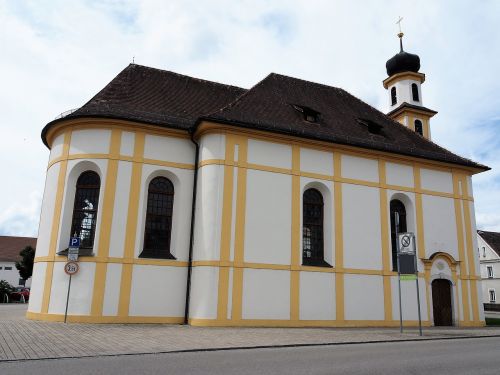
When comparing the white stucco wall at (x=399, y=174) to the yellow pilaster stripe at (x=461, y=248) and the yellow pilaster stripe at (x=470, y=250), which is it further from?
the yellow pilaster stripe at (x=470, y=250)

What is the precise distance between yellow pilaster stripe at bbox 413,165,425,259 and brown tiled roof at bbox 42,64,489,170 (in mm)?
951

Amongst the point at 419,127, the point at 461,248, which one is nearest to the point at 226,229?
the point at 461,248

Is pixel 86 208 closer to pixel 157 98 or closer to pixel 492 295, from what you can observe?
pixel 157 98

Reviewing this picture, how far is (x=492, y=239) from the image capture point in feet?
159

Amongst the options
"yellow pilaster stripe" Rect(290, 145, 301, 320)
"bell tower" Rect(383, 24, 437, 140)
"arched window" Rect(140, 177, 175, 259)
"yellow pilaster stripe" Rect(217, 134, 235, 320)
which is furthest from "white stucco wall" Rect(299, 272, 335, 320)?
"bell tower" Rect(383, 24, 437, 140)

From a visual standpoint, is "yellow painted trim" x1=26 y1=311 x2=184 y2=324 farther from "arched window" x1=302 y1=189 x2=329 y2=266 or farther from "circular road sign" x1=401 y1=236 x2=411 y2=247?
"circular road sign" x1=401 y1=236 x2=411 y2=247

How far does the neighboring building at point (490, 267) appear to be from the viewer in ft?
150

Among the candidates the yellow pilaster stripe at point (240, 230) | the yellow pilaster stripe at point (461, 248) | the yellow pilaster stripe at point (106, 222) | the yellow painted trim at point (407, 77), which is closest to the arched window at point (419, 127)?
the yellow painted trim at point (407, 77)

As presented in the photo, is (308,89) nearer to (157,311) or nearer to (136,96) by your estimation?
(136,96)

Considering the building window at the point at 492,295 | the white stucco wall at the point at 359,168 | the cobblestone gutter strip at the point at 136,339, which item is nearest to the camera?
the cobblestone gutter strip at the point at 136,339

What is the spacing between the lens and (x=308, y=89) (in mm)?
22375

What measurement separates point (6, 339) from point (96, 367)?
4455 millimetres

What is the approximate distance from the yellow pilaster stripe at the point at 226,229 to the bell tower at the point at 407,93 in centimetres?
1352

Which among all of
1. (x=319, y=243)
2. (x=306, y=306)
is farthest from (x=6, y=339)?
(x=319, y=243)
